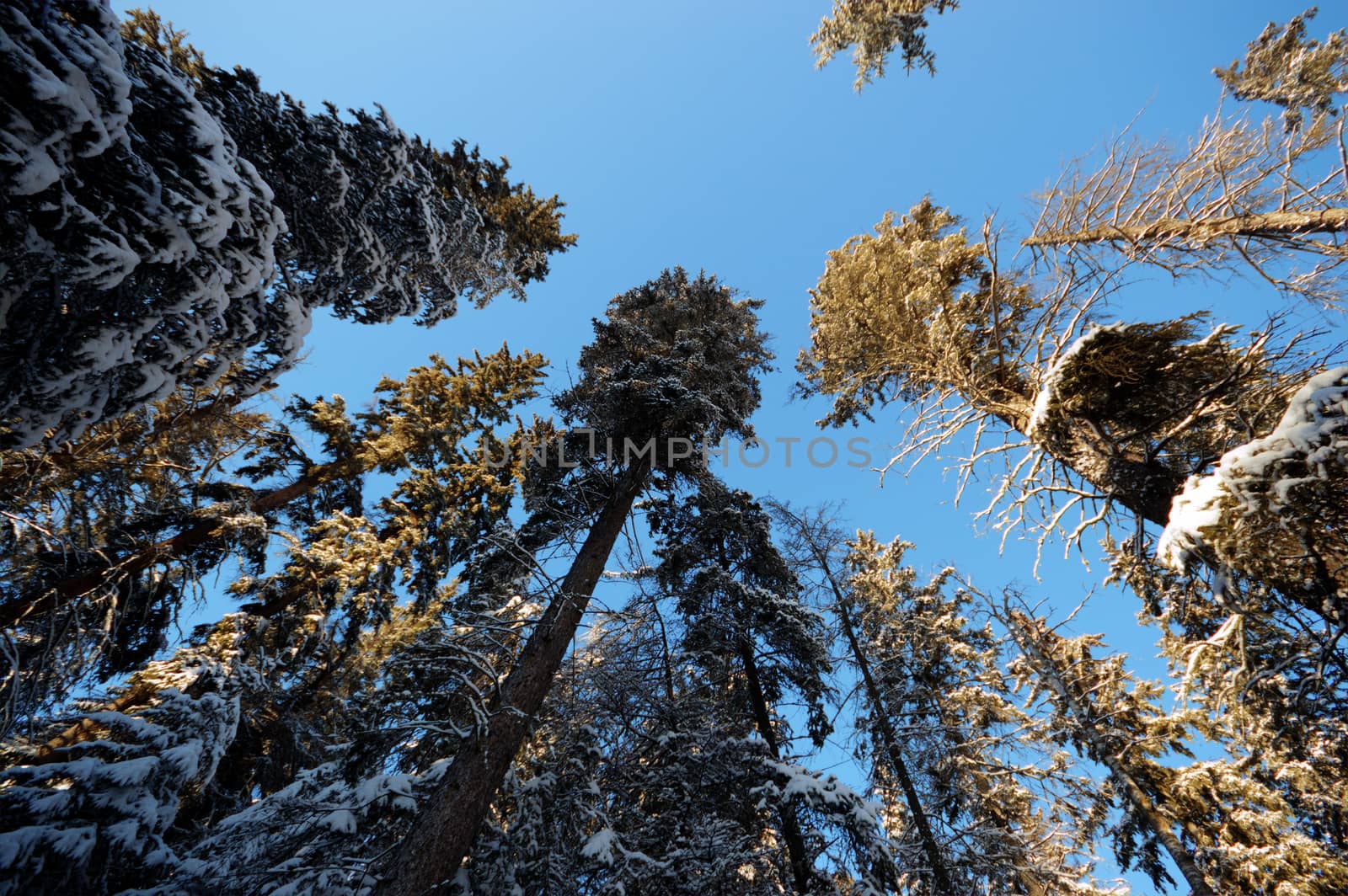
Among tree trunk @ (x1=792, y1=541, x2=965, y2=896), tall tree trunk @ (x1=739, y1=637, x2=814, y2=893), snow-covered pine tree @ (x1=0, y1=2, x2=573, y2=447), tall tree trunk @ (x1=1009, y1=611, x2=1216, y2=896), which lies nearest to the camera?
snow-covered pine tree @ (x1=0, y1=2, x2=573, y2=447)

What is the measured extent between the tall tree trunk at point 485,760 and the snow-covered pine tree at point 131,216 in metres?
4.41

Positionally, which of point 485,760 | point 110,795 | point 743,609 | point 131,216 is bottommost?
point 110,795

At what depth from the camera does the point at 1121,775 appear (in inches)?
294

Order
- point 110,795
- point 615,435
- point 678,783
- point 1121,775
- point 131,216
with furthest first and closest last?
point 615,435 < point 1121,775 < point 678,783 < point 110,795 < point 131,216

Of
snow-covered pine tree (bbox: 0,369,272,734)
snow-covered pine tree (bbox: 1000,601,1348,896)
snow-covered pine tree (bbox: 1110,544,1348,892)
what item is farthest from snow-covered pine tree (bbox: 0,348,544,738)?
snow-covered pine tree (bbox: 1000,601,1348,896)

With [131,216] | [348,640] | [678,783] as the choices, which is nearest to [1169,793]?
[678,783]

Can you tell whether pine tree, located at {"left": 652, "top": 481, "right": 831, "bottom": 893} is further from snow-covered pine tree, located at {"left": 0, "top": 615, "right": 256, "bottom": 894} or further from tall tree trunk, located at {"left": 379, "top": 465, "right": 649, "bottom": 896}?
snow-covered pine tree, located at {"left": 0, "top": 615, "right": 256, "bottom": 894}

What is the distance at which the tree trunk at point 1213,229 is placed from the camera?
4.99 meters

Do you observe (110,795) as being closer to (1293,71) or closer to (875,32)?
(875,32)

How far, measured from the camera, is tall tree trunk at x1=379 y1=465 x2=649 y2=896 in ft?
12.2

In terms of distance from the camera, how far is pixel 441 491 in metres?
7.97

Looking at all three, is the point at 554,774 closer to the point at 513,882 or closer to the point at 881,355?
the point at 513,882

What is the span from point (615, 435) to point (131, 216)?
5.70 m

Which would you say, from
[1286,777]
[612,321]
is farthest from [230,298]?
[1286,777]
